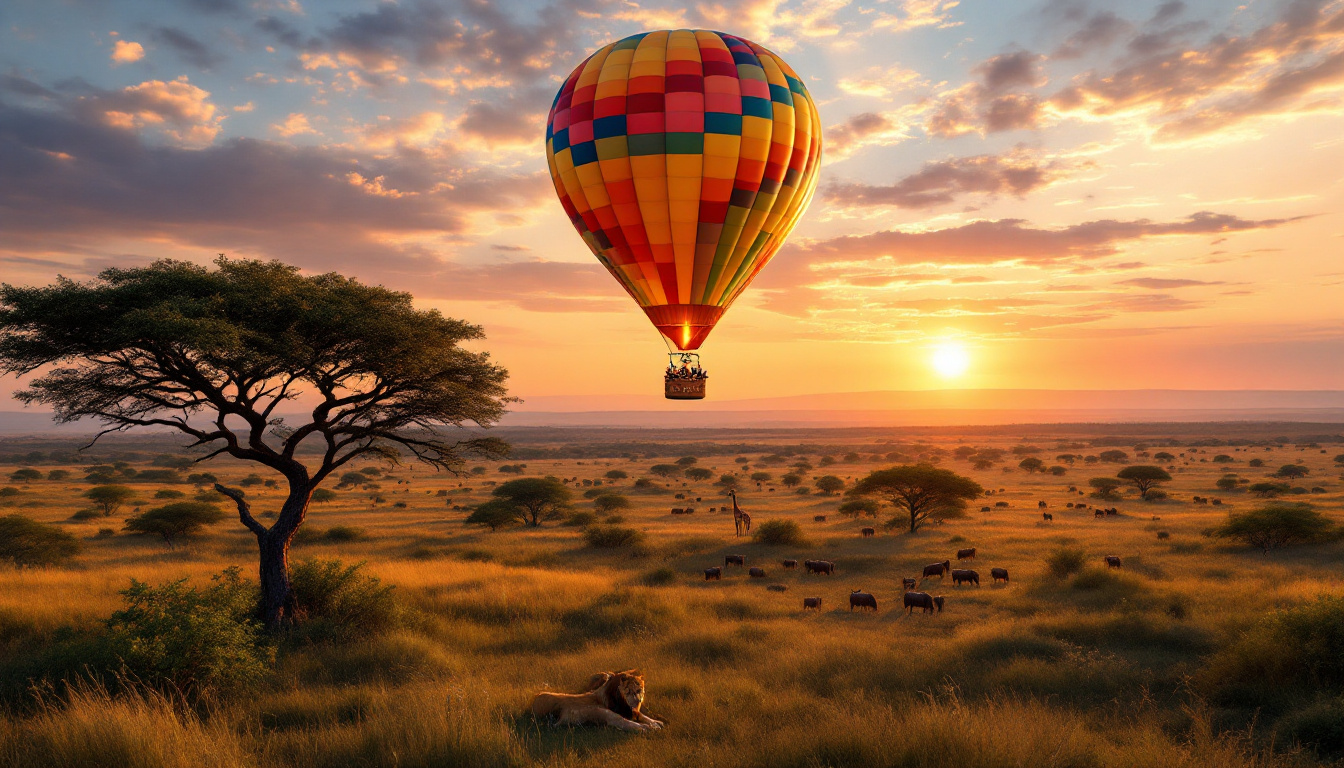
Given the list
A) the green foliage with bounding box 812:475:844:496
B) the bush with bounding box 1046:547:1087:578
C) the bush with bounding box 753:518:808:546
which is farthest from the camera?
the green foliage with bounding box 812:475:844:496

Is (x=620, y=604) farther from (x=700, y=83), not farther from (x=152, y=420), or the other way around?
(x=700, y=83)

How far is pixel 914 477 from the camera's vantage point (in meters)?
38.5

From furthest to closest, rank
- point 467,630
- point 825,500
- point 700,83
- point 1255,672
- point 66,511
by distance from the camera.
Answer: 1. point 825,500
2. point 66,511
3. point 700,83
4. point 467,630
5. point 1255,672

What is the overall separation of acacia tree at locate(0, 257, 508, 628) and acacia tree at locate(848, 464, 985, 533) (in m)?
28.1

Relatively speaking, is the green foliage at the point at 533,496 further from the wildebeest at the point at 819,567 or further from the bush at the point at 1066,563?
the bush at the point at 1066,563

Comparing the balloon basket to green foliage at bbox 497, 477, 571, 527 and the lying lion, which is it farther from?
green foliage at bbox 497, 477, 571, 527

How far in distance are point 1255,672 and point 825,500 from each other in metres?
43.4

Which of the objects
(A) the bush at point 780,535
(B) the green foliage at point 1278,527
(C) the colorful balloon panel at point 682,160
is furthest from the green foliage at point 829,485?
(C) the colorful balloon panel at point 682,160

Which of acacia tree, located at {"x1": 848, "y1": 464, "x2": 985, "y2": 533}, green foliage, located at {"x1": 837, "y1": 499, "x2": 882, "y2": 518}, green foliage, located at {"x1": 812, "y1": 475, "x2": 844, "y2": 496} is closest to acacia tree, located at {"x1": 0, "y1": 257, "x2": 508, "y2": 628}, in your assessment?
acacia tree, located at {"x1": 848, "y1": 464, "x2": 985, "y2": 533}

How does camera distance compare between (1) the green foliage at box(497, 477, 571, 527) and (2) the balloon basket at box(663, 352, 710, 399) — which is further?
(1) the green foliage at box(497, 477, 571, 527)

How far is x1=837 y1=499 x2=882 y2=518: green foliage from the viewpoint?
1692 inches

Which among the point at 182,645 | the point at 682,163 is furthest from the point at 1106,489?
the point at 182,645

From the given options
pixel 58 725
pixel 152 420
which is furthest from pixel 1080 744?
pixel 152 420

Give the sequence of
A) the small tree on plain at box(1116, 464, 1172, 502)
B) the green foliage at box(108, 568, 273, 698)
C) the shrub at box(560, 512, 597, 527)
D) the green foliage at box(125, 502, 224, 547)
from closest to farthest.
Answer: the green foliage at box(108, 568, 273, 698)
the green foliage at box(125, 502, 224, 547)
the shrub at box(560, 512, 597, 527)
the small tree on plain at box(1116, 464, 1172, 502)
